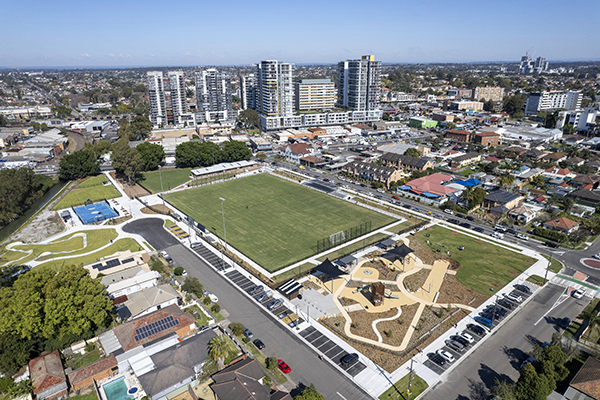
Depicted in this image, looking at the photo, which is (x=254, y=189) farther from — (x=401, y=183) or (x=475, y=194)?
(x=475, y=194)

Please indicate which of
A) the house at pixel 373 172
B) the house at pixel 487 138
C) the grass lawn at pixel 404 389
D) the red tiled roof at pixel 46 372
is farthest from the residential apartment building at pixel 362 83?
the red tiled roof at pixel 46 372

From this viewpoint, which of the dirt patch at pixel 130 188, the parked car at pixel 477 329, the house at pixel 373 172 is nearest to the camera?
the parked car at pixel 477 329

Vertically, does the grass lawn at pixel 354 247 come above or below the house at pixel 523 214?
below

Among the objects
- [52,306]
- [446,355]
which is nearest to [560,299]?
[446,355]

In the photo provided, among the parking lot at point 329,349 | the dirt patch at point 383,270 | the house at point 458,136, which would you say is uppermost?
the house at point 458,136

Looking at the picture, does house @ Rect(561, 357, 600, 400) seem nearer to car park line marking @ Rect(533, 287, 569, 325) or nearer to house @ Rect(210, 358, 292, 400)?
car park line marking @ Rect(533, 287, 569, 325)

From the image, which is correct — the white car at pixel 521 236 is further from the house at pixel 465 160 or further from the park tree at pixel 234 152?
the park tree at pixel 234 152

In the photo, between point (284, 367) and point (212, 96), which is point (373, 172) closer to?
point (284, 367)

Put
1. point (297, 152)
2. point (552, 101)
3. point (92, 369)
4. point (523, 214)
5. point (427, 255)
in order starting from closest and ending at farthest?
point (92, 369)
point (427, 255)
point (523, 214)
point (297, 152)
point (552, 101)
